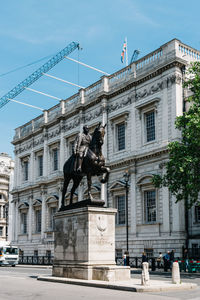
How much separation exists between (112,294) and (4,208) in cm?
6564

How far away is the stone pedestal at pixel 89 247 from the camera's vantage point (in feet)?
56.2

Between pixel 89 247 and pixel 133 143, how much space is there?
858 inches

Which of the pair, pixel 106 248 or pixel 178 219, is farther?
pixel 178 219

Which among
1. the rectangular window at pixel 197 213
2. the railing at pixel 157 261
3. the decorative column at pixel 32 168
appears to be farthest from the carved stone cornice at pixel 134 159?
the decorative column at pixel 32 168

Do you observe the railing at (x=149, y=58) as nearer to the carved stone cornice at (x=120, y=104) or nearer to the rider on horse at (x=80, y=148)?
the carved stone cornice at (x=120, y=104)

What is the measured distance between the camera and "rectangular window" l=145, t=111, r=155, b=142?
123 ft

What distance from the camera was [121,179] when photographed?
129 feet

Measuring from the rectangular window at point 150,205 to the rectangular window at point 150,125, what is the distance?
473 cm

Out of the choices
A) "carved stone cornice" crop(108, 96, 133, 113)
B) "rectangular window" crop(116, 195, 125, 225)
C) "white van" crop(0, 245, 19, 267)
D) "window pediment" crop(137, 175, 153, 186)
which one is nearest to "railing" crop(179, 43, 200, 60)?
"carved stone cornice" crop(108, 96, 133, 113)

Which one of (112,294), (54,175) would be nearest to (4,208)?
(54,175)

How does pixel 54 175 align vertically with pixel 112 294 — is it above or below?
above

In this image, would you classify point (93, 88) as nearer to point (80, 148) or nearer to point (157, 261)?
point (157, 261)

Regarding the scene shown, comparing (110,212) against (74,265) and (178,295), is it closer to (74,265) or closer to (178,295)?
(74,265)

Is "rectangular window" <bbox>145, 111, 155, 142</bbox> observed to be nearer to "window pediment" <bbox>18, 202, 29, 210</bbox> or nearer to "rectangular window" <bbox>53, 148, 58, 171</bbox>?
"rectangular window" <bbox>53, 148, 58, 171</bbox>
